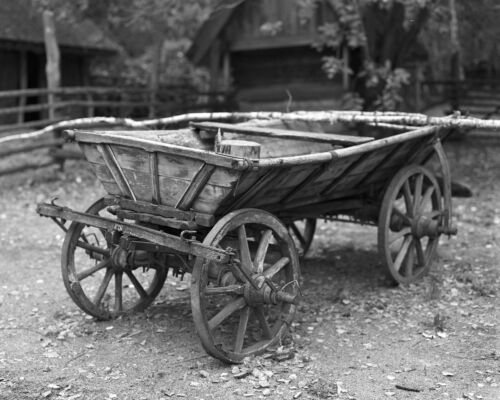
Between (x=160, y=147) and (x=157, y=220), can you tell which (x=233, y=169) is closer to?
(x=160, y=147)

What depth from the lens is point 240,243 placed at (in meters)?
4.70

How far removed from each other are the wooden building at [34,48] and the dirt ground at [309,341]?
1121 centimetres

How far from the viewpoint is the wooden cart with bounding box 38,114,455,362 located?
4.51 metres

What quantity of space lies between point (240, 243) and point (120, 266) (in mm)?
1167

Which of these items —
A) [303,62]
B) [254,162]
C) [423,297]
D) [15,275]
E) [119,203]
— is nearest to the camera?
[254,162]

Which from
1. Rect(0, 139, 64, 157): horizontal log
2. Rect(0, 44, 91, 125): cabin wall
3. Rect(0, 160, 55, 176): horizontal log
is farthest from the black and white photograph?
Rect(0, 44, 91, 125): cabin wall

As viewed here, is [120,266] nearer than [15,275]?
Yes

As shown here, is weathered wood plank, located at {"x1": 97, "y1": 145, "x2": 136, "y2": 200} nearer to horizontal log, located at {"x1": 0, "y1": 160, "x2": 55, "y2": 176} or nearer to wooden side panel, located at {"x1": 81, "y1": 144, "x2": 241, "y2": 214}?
wooden side panel, located at {"x1": 81, "y1": 144, "x2": 241, "y2": 214}

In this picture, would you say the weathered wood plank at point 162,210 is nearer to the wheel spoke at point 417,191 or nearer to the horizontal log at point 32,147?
the wheel spoke at point 417,191

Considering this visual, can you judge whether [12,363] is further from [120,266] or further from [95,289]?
[95,289]

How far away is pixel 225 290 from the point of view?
4.58 meters

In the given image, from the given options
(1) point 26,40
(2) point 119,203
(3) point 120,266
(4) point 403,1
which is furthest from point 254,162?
(1) point 26,40

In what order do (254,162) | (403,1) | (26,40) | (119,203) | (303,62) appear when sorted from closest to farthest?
(254,162), (119,203), (403,1), (303,62), (26,40)

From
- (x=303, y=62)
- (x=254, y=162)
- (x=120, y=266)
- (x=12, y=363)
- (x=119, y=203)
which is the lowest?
(x=12, y=363)
